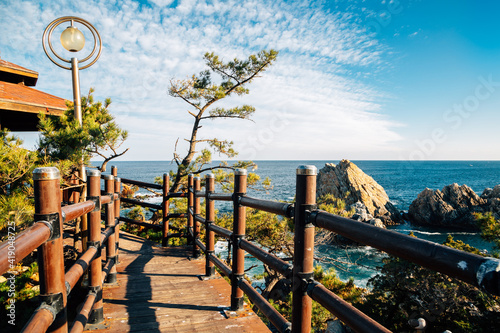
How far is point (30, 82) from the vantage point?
21.5 ft

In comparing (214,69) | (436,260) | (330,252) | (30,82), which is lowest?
(330,252)

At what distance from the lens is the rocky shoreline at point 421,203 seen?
22891mm

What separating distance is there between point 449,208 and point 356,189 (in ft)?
25.1

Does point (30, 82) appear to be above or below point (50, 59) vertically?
above

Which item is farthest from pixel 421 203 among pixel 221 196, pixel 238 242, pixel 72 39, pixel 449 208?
pixel 72 39

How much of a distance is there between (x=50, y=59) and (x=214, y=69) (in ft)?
17.6

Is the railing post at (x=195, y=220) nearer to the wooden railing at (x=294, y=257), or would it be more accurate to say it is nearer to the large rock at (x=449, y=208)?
the wooden railing at (x=294, y=257)

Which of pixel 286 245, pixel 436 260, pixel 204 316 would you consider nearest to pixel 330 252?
pixel 286 245

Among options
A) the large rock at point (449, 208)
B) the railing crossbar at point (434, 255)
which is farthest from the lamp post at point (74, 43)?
the large rock at point (449, 208)

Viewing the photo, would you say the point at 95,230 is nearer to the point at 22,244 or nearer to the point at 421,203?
the point at 22,244

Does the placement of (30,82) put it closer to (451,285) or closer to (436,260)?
(436,260)

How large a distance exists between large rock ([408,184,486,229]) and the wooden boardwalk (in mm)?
26377

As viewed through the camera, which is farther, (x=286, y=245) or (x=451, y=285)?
(x=286, y=245)

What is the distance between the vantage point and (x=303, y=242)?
136cm
